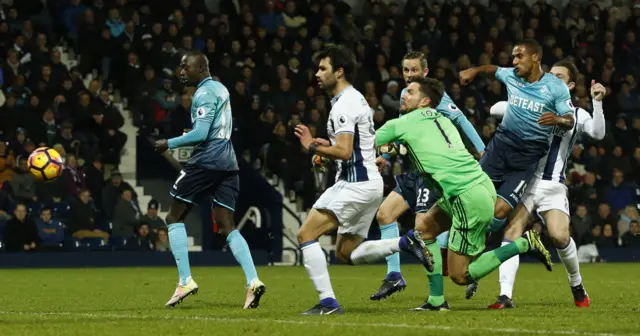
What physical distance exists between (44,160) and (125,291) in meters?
1.86

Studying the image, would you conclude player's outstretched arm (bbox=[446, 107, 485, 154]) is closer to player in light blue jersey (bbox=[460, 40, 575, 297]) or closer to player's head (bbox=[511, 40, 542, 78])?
player in light blue jersey (bbox=[460, 40, 575, 297])

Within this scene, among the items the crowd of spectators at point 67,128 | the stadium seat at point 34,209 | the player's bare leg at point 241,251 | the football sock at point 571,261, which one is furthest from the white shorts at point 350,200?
the stadium seat at point 34,209

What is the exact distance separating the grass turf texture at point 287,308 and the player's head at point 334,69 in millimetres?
1883

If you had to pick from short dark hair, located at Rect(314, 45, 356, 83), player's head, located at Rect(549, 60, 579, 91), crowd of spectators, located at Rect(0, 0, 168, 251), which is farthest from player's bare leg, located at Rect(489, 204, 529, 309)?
crowd of spectators, located at Rect(0, 0, 168, 251)

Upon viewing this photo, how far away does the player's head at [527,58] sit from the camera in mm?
11383

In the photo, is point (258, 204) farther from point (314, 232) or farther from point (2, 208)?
point (314, 232)

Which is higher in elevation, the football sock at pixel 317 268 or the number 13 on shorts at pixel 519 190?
the number 13 on shorts at pixel 519 190

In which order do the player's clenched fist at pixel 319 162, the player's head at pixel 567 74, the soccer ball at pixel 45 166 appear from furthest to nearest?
the soccer ball at pixel 45 166, the player's head at pixel 567 74, the player's clenched fist at pixel 319 162

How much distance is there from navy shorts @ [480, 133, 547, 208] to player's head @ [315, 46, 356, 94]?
212 centimetres

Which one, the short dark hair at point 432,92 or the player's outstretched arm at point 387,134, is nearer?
the player's outstretched arm at point 387,134

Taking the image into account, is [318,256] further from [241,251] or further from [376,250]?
[241,251]

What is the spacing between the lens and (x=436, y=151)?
9.91 metres

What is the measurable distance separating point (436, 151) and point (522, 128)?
184 cm

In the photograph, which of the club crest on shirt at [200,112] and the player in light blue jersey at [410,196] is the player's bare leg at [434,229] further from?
the club crest on shirt at [200,112]
